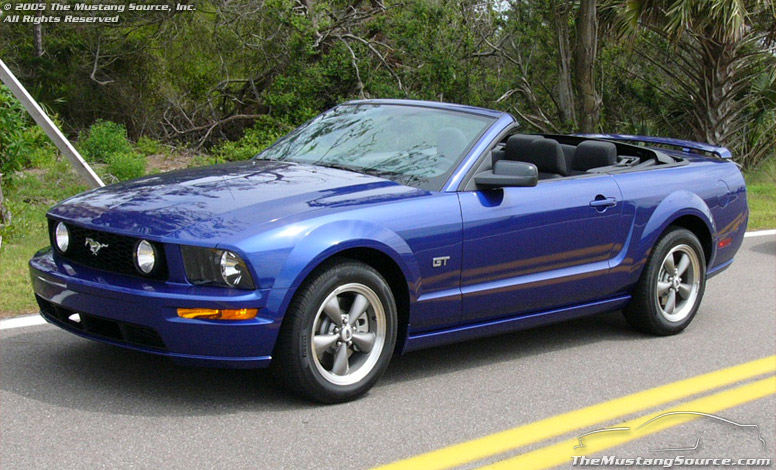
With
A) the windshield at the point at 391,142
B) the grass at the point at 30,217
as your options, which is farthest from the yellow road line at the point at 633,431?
the grass at the point at 30,217

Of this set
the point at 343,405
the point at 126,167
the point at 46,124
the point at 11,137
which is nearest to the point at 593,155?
the point at 343,405

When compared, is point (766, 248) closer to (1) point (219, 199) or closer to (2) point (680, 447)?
(2) point (680, 447)

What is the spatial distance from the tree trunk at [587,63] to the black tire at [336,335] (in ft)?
38.2

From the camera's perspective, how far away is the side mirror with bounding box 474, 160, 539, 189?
514 cm

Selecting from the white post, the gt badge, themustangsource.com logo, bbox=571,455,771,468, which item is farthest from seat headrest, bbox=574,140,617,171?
the white post

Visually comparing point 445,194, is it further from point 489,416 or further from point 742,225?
point 742,225

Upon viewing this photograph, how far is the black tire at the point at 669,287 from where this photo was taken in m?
6.13

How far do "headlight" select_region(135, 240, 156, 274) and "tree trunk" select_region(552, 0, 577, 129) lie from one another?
13.3 meters

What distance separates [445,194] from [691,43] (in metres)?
14.1

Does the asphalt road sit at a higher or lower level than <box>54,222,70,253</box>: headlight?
lower

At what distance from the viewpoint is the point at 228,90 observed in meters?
16.2

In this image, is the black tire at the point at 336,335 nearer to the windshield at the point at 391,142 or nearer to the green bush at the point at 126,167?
the windshield at the point at 391,142

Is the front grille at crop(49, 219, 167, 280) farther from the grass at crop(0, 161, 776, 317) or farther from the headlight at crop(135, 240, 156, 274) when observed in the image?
the grass at crop(0, 161, 776, 317)

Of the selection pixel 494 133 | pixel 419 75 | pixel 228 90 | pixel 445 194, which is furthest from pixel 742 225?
pixel 228 90
